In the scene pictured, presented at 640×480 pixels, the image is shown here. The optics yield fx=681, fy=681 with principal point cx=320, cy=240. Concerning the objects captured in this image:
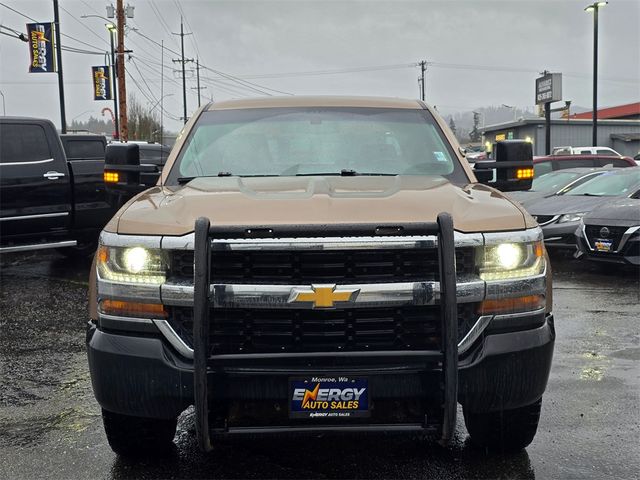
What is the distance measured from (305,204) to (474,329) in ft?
2.93

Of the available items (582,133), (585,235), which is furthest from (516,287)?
(582,133)

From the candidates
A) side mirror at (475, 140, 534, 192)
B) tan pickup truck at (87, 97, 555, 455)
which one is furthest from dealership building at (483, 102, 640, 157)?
tan pickup truck at (87, 97, 555, 455)

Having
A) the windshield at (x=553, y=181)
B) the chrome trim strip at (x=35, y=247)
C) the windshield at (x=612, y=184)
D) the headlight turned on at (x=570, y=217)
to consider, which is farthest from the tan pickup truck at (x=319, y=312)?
the windshield at (x=553, y=181)

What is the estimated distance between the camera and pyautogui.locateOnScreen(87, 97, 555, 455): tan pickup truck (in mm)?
2719

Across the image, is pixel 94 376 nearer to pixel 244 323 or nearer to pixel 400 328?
pixel 244 323

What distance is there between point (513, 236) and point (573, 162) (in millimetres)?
14970

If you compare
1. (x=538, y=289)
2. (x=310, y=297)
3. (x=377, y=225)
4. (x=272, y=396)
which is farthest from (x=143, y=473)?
(x=538, y=289)

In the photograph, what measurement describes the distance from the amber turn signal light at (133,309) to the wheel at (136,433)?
613 millimetres

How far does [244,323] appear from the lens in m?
2.80

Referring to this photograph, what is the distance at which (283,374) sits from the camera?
9.05 ft

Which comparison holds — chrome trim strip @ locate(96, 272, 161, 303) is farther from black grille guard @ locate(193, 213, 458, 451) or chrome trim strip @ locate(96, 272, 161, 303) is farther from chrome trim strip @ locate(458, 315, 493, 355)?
chrome trim strip @ locate(458, 315, 493, 355)

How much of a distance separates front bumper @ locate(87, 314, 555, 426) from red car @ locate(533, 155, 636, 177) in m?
14.1

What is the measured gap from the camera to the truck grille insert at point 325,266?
2760 millimetres

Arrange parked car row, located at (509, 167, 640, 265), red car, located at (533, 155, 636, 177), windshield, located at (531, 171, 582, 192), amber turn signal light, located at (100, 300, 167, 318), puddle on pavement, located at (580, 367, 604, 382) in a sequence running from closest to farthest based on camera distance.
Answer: amber turn signal light, located at (100, 300, 167, 318) → puddle on pavement, located at (580, 367, 604, 382) → parked car row, located at (509, 167, 640, 265) → windshield, located at (531, 171, 582, 192) → red car, located at (533, 155, 636, 177)
